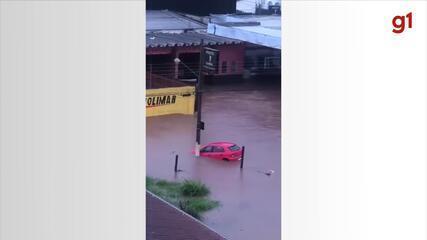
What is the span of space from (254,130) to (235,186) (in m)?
2.74

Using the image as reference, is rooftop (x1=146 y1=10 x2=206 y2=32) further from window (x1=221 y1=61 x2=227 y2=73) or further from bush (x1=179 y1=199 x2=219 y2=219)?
bush (x1=179 y1=199 x2=219 y2=219)

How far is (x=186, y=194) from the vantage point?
714cm

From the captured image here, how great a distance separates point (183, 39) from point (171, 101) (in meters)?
2.46

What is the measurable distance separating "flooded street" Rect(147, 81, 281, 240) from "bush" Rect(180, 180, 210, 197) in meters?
0.10

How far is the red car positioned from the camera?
8.59 m

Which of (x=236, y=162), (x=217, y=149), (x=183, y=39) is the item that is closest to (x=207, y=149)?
(x=217, y=149)

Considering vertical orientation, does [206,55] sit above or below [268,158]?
above

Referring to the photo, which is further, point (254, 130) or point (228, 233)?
point (254, 130)

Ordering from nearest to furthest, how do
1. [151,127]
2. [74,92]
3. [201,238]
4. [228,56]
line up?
1. [74,92]
2. [201,238]
3. [151,127]
4. [228,56]
